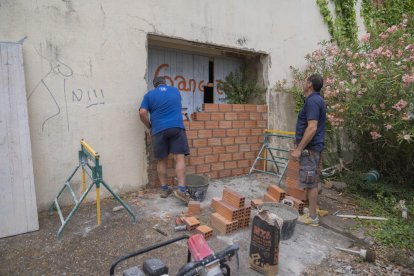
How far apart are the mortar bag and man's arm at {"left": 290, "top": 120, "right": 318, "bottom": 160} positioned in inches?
49.3

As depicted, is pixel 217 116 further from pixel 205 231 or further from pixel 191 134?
pixel 205 231

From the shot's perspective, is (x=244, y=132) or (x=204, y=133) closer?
(x=204, y=133)

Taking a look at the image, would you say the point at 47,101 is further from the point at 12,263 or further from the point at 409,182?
the point at 409,182

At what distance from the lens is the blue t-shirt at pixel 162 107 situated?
3.90 meters

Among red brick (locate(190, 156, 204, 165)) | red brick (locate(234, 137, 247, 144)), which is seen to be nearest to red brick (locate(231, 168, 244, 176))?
red brick (locate(234, 137, 247, 144))

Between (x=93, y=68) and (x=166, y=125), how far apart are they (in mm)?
1237

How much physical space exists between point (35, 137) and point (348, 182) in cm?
486

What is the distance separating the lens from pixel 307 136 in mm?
3273

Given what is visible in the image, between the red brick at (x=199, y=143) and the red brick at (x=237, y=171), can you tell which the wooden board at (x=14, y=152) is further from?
the red brick at (x=237, y=171)

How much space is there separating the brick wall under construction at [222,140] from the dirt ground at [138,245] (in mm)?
1126

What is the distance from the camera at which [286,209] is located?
319cm

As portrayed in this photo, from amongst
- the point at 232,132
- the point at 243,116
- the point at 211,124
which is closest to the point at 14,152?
the point at 211,124

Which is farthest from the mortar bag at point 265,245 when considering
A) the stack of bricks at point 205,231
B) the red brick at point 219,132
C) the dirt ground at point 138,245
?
the red brick at point 219,132

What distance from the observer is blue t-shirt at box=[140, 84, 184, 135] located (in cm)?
390
